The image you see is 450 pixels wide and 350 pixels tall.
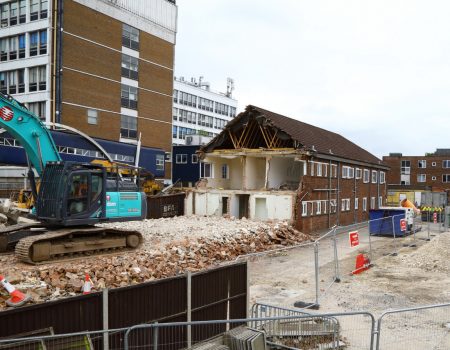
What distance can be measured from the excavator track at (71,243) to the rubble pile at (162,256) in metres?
0.40

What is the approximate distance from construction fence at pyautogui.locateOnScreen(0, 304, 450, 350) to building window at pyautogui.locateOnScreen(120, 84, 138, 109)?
4229 cm

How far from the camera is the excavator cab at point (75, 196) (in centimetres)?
1619

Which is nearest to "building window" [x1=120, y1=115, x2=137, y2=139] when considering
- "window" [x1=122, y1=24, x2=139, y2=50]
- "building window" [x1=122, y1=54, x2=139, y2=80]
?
"building window" [x1=122, y1=54, x2=139, y2=80]

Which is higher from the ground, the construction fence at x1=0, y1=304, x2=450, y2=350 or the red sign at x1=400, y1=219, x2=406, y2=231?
the red sign at x1=400, y1=219, x2=406, y2=231

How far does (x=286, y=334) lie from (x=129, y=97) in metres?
45.1

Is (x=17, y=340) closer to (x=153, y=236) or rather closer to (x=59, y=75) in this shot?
(x=153, y=236)

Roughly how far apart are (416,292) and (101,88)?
4010cm

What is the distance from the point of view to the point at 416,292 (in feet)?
49.1

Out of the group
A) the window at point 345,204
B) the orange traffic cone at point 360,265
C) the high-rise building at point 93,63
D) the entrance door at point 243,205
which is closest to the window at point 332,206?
the window at point 345,204

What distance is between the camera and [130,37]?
51.1 metres

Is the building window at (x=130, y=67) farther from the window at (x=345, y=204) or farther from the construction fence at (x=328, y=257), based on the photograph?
the construction fence at (x=328, y=257)

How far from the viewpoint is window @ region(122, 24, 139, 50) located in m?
50.3

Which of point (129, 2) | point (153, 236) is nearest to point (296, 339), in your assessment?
point (153, 236)

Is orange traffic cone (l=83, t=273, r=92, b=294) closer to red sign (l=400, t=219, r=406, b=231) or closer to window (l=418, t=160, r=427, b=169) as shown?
red sign (l=400, t=219, r=406, b=231)
